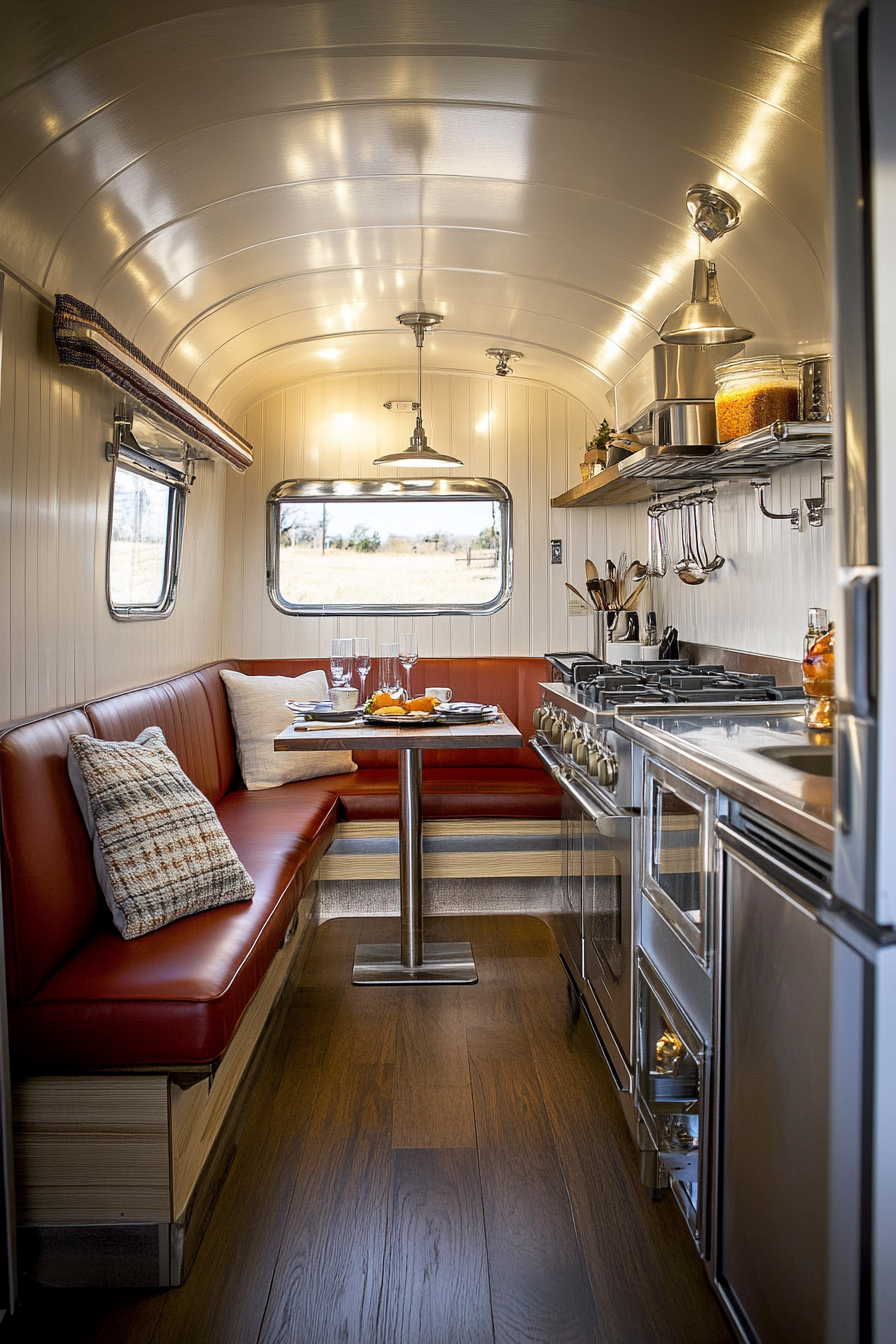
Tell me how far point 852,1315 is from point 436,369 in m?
4.77

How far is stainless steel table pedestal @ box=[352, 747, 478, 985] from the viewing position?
3.62m

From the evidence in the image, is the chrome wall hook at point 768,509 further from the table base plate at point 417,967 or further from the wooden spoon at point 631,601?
the table base plate at point 417,967

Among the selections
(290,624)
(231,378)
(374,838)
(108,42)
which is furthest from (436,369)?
(108,42)

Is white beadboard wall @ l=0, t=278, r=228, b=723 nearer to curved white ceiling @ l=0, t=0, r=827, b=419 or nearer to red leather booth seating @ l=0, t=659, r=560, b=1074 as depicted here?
red leather booth seating @ l=0, t=659, r=560, b=1074

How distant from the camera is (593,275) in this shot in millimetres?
3613

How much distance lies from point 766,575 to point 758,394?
0.83m

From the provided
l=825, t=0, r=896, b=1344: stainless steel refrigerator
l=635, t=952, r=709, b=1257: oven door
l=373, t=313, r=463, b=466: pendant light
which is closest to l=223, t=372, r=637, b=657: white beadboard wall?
l=373, t=313, r=463, b=466: pendant light

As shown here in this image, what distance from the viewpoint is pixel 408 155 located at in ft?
9.05

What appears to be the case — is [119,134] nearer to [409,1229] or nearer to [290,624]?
[409,1229]

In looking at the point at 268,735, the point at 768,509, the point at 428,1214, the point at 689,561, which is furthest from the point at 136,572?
the point at 428,1214

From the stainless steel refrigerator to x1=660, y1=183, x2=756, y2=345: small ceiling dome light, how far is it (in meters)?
1.23

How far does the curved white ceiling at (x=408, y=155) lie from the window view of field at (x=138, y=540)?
0.54 m

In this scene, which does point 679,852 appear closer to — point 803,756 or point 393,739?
point 803,756

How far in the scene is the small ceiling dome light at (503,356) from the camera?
475cm
